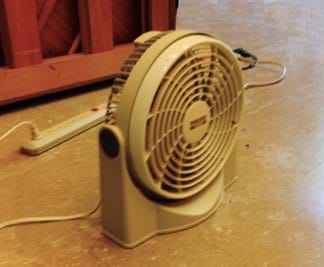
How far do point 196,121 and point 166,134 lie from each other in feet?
0.24

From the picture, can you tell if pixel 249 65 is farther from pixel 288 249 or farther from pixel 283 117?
pixel 288 249

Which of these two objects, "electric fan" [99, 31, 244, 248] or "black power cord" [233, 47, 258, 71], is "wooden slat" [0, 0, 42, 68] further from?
"black power cord" [233, 47, 258, 71]

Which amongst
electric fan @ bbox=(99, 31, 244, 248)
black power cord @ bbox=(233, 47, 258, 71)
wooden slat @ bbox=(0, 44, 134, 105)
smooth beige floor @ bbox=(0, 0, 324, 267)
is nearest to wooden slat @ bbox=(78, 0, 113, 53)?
wooden slat @ bbox=(0, 44, 134, 105)

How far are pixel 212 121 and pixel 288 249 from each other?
0.24m

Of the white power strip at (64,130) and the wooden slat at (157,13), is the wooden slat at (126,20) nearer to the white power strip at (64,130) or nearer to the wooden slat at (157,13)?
the wooden slat at (157,13)

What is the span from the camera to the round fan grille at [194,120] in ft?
2.19

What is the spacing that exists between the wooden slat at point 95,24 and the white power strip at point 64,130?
234 mm

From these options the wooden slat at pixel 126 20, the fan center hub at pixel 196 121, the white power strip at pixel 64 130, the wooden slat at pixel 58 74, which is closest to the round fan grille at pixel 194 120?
the fan center hub at pixel 196 121

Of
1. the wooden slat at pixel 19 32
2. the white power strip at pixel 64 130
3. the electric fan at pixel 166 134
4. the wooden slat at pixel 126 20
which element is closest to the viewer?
the electric fan at pixel 166 134

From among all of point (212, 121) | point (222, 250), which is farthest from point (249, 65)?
point (222, 250)

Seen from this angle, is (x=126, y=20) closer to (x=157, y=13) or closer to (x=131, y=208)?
(x=157, y=13)

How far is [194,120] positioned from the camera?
0.72 meters

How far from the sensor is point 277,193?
872mm

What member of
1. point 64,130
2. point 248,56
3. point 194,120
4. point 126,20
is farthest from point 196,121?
point 248,56
